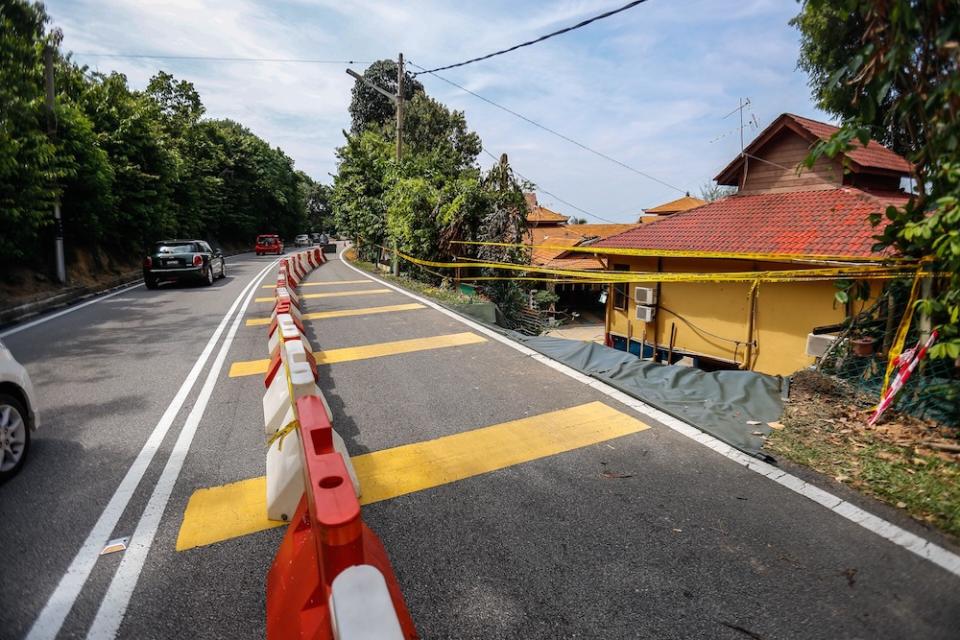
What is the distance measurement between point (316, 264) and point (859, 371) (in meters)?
23.8

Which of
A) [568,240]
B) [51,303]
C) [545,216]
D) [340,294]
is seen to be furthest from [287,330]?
[545,216]

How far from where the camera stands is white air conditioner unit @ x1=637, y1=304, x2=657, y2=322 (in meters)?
15.5

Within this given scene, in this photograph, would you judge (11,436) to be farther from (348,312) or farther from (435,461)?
(348,312)

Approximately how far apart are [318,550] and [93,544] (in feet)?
6.81

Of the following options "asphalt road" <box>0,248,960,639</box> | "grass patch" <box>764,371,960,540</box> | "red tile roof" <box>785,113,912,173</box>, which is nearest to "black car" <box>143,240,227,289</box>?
"asphalt road" <box>0,248,960,639</box>

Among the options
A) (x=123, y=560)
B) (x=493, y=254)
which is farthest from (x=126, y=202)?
(x=123, y=560)

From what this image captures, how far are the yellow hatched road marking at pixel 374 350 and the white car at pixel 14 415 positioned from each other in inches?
90.5

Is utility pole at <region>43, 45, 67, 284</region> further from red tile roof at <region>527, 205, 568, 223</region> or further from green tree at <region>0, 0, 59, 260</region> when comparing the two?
red tile roof at <region>527, 205, 568, 223</region>

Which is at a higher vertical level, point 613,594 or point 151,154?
point 151,154

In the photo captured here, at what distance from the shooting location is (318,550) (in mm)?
1957

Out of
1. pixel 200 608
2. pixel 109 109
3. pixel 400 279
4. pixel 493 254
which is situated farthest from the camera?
pixel 109 109

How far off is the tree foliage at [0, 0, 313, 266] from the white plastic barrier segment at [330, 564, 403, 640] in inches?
328

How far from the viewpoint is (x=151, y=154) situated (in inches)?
766

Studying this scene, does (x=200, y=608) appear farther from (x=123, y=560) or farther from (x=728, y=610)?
(x=728, y=610)
